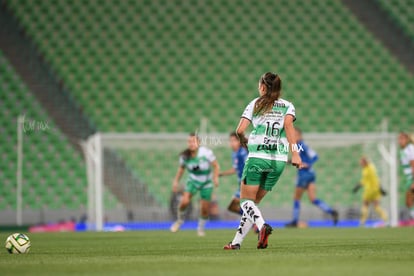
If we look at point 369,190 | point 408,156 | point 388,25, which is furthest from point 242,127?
point 388,25

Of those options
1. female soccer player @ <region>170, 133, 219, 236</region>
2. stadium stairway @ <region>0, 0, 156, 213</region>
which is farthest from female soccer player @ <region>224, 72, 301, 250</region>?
stadium stairway @ <region>0, 0, 156, 213</region>

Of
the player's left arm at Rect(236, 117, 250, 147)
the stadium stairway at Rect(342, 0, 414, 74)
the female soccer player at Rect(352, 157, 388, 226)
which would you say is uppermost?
the stadium stairway at Rect(342, 0, 414, 74)

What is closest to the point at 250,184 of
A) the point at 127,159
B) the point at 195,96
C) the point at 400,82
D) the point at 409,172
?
the point at 409,172

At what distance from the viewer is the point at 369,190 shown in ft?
70.8

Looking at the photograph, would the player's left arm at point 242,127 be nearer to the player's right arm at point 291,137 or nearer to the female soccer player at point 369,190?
the player's right arm at point 291,137

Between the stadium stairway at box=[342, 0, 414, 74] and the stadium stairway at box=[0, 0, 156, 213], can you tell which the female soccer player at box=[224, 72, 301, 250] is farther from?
the stadium stairway at box=[342, 0, 414, 74]

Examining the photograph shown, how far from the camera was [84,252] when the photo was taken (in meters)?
9.50

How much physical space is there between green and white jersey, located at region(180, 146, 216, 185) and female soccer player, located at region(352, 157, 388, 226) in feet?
22.2

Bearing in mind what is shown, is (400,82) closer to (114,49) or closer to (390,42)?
(390,42)

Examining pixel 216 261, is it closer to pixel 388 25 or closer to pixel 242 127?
pixel 242 127

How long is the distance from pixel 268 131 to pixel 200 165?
7198 millimetres

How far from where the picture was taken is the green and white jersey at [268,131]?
9.12 meters

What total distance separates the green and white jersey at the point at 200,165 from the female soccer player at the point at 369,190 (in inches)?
267

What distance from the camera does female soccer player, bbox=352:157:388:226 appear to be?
21.5 m
